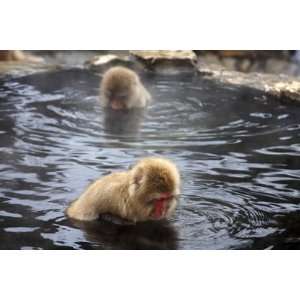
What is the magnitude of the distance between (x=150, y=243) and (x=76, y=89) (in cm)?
124

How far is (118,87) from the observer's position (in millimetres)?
4254

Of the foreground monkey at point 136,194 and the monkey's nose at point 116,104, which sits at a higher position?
the monkey's nose at point 116,104

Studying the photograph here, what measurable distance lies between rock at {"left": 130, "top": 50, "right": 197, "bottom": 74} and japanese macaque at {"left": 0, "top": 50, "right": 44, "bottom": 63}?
54cm

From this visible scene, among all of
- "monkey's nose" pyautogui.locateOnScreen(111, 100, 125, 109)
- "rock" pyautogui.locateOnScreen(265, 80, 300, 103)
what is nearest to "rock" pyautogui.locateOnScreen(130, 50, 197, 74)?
"monkey's nose" pyautogui.locateOnScreen(111, 100, 125, 109)

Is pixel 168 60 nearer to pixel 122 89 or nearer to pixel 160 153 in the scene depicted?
pixel 122 89

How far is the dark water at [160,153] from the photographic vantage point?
3.33m

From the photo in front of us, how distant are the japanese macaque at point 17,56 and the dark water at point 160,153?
185 mm

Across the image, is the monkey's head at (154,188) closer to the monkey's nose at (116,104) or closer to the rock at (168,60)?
the rock at (168,60)

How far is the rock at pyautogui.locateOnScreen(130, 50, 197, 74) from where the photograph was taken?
158 inches

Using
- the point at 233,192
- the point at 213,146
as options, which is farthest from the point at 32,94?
the point at 233,192

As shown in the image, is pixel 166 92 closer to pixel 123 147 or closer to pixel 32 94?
pixel 123 147

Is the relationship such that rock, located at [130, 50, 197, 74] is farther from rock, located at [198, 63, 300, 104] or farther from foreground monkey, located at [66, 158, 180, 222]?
foreground monkey, located at [66, 158, 180, 222]

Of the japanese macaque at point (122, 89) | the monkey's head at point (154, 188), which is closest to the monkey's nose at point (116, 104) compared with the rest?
the japanese macaque at point (122, 89)

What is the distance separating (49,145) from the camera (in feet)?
13.1
